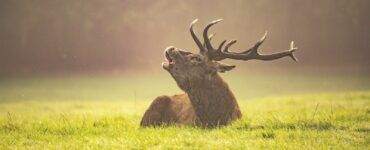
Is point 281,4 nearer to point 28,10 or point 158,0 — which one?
point 158,0

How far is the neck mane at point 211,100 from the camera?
A: 1116 centimetres

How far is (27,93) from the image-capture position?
1062 inches

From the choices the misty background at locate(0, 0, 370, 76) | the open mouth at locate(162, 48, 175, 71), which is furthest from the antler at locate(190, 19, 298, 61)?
the misty background at locate(0, 0, 370, 76)

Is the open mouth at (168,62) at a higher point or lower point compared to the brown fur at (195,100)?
higher

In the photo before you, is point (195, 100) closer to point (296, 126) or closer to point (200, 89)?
point (200, 89)

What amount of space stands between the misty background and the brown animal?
2374 cm

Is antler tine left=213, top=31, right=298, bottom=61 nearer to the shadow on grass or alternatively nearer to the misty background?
the shadow on grass

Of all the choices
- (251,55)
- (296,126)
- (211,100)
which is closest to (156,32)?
(251,55)

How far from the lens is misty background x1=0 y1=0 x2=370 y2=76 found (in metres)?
36.8

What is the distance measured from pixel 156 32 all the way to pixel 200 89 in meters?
28.3

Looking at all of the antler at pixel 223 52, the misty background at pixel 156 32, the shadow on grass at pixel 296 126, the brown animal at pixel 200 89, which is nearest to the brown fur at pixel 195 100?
the brown animal at pixel 200 89

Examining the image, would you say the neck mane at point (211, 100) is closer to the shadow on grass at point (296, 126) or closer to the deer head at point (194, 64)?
the deer head at point (194, 64)

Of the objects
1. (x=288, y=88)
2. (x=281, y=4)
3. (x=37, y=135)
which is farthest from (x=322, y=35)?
(x=37, y=135)

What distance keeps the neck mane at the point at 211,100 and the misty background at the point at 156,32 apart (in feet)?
78.9
